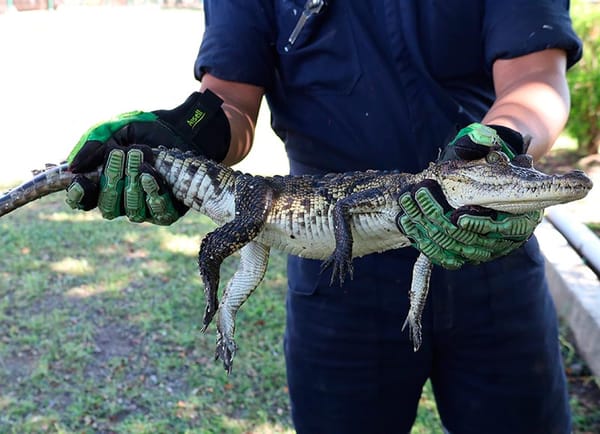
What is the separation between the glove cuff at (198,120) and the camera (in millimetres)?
2484

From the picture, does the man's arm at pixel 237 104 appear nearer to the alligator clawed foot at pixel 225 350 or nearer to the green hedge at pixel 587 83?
the alligator clawed foot at pixel 225 350

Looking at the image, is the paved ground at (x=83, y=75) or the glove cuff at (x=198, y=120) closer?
the glove cuff at (x=198, y=120)

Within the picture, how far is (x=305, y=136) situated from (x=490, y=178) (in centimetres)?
79

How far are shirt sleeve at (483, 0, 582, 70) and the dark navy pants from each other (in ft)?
2.29

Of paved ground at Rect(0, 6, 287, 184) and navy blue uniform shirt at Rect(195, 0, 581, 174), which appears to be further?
paved ground at Rect(0, 6, 287, 184)

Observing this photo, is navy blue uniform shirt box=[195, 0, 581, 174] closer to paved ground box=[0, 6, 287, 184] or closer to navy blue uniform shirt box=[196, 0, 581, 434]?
navy blue uniform shirt box=[196, 0, 581, 434]

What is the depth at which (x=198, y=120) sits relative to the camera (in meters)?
2.49

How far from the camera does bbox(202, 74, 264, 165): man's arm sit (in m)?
2.69

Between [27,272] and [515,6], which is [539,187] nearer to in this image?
[515,6]

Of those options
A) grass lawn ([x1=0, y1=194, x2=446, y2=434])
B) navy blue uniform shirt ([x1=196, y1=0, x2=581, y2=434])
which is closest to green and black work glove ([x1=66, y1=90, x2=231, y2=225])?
navy blue uniform shirt ([x1=196, y1=0, x2=581, y2=434])

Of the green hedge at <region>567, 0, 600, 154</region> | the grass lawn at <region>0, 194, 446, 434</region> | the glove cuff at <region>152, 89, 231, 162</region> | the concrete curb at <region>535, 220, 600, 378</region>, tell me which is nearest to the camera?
the glove cuff at <region>152, 89, 231, 162</region>

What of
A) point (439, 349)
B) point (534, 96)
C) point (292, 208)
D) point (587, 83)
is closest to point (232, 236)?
point (292, 208)

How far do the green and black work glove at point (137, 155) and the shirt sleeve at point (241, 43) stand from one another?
171mm

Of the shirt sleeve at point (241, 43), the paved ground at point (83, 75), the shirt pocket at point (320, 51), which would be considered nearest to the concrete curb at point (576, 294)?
the shirt pocket at point (320, 51)
